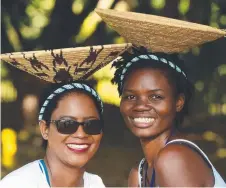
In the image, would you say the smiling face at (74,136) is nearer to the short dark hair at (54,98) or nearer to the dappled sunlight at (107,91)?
the short dark hair at (54,98)

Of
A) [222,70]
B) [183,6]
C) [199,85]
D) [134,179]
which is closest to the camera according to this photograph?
[134,179]

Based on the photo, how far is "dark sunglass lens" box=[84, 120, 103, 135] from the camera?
13.0ft

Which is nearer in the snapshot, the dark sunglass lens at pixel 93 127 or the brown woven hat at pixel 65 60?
the brown woven hat at pixel 65 60

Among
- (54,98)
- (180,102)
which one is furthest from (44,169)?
(180,102)

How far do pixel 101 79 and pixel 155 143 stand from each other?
304 cm

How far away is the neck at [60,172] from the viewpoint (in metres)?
3.99

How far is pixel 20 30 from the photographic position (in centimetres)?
677

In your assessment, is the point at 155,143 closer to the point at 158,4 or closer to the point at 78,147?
the point at 78,147

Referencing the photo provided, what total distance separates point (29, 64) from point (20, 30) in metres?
2.91

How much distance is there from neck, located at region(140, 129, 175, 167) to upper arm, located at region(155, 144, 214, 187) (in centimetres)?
25

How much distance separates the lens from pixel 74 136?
3.98 metres

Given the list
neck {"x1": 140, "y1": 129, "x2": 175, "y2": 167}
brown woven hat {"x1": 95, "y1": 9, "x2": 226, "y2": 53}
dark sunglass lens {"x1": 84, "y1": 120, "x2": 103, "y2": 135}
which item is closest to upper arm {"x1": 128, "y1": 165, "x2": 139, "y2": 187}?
neck {"x1": 140, "y1": 129, "x2": 175, "y2": 167}

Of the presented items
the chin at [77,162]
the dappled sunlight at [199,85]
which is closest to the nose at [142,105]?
the chin at [77,162]

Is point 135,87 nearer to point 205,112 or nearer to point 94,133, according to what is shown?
point 94,133
